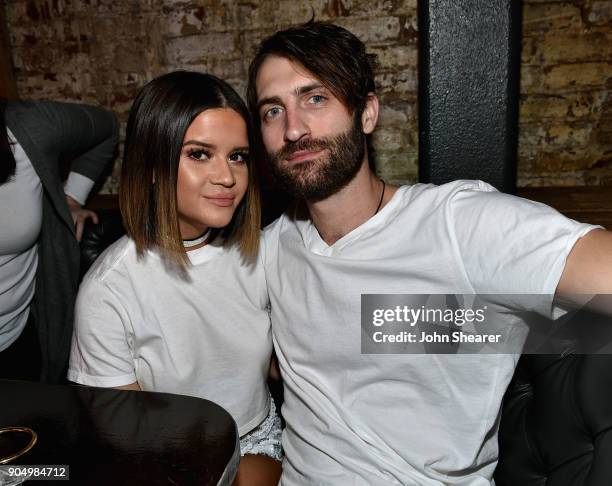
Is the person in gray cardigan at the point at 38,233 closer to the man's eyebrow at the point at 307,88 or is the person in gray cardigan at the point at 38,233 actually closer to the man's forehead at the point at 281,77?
the man's forehead at the point at 281,77

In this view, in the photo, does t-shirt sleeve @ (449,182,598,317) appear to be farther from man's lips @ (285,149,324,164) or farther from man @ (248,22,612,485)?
man's lips @ (285,149,324,164)

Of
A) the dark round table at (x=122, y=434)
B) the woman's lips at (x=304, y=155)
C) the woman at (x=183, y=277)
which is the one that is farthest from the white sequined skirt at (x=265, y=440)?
the woman's lips at (x=304, y=155)

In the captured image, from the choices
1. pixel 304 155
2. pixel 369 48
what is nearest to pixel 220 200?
pixel 304 155

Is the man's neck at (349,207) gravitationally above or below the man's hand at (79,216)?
above

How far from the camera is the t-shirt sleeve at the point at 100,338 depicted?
133 centimetres

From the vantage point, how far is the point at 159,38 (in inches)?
96.7

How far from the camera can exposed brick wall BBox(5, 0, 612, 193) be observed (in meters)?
2.18

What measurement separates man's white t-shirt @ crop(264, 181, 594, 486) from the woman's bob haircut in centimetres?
41

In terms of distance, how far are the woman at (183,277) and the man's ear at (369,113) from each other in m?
0.35

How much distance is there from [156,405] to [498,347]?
2.53 ft

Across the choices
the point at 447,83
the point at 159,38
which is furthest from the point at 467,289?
the point at 159,38

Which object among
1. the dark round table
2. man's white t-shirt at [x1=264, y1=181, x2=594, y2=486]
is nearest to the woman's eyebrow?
man's white t-shirt at [x1=264, y1=181, x2=594, y2=486]

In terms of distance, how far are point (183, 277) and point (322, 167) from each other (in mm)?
496

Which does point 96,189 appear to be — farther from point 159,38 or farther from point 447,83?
point 447,83
